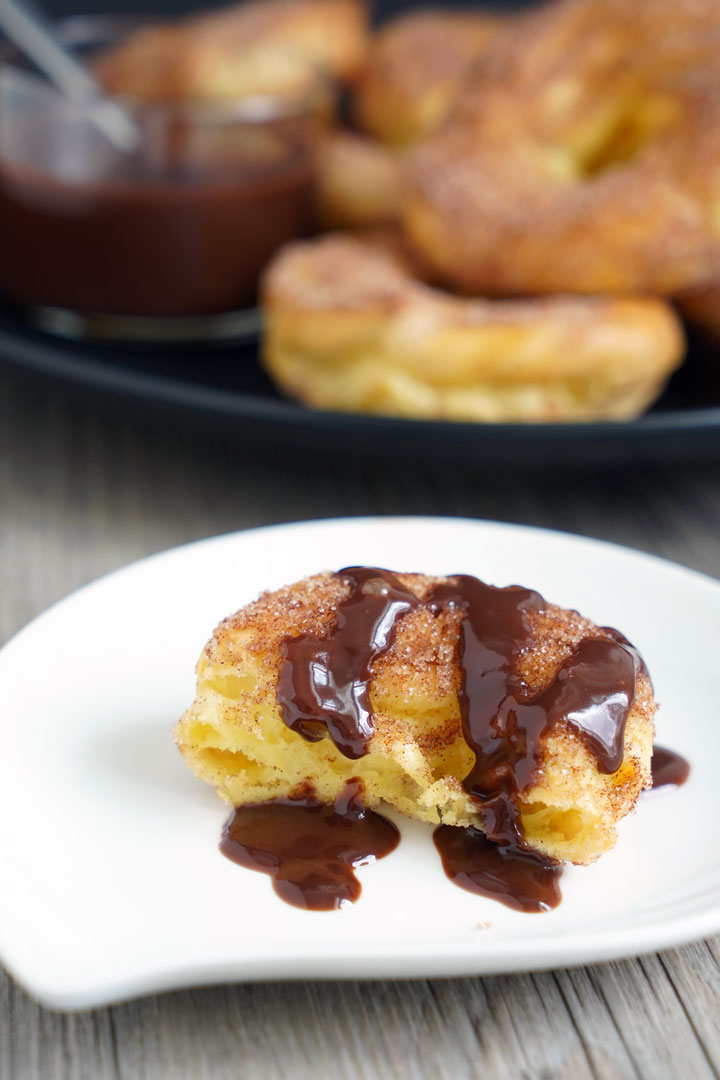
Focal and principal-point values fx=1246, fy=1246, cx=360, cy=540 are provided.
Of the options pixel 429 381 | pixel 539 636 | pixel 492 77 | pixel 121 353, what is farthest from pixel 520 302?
pixel 539 636

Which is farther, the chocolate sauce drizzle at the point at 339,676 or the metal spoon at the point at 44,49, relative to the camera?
the metal spoon at the point at 44,49

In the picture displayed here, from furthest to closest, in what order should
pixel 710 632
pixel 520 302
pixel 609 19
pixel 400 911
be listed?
1. pixel 609 19
2. pixel 520 302
3. pixel 710 632
4. pixel 400 911

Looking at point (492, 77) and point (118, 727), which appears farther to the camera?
point (492, 77)

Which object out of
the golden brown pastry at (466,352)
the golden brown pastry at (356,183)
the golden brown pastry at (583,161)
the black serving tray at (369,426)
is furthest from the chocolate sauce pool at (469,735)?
the golden brown pastry at (356,183)

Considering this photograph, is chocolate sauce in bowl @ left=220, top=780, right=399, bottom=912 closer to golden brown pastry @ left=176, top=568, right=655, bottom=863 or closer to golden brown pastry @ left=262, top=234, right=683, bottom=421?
golden brown pastry @ left=176, top=568, right=655, bottom=863

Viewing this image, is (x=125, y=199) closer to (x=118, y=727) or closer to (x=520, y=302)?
A: (x=520, y=302)

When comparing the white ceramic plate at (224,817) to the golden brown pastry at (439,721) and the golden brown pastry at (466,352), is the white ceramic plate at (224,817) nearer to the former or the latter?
the golden brown pastry at (439,721)
